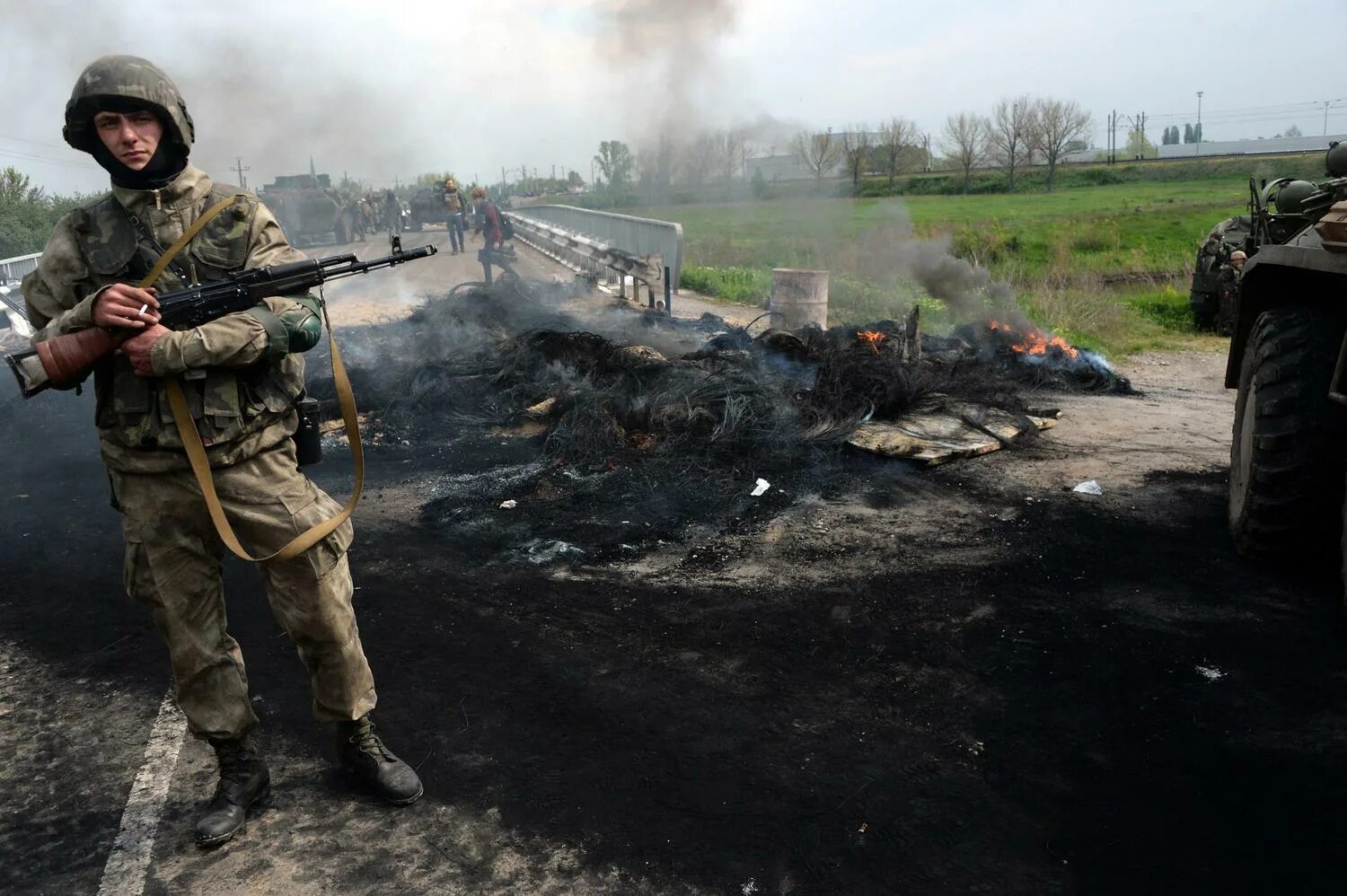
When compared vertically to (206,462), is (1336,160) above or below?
above

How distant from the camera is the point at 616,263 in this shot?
48.7ft

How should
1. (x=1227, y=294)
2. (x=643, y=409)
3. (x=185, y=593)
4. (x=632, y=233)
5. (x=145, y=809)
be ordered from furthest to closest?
(x=632, y=233) < (x=1227, y=294) < (x=643, y=409) < (x=145, y=809) < (x=185, y=593)

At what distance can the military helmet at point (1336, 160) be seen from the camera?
621 centimetres

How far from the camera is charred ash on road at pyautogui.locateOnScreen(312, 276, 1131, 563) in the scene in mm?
5852

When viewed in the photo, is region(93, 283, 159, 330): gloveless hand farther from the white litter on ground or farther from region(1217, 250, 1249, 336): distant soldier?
region(1217, 250, 1249, 336): distant soldier

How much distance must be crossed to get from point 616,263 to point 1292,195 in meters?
9.61

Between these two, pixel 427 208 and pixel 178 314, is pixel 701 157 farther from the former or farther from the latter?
pixel 427 208

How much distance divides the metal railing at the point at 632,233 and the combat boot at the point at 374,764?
11.2 metres

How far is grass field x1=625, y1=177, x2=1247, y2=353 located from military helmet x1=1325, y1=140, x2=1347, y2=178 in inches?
208

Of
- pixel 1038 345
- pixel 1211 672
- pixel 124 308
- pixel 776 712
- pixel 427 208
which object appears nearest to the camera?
pixel 124 308

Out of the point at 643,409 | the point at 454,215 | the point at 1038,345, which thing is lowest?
the point at 643,409

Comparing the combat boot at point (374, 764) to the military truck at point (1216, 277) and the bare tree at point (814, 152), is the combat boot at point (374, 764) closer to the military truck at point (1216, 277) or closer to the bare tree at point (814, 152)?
the military truck at point (1216, 277)

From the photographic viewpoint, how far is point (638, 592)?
4.64 metres

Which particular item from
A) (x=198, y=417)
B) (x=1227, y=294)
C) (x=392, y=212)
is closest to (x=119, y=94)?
(x=198, y=417)
